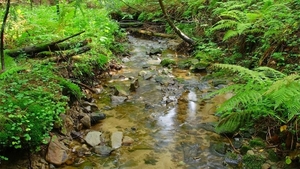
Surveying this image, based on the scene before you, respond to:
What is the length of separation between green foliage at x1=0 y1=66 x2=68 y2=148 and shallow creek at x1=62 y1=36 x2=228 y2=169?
0.66 metres

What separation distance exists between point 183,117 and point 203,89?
4.83ft

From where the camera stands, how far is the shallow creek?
3463 mm

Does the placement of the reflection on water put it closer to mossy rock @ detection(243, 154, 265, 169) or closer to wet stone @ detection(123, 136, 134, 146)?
wet stone @ detection(123, 136, 134, 146)

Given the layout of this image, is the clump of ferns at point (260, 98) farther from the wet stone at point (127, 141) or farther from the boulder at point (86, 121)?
the boulder at point (86, 121)

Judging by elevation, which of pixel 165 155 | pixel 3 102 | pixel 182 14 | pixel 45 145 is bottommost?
pixel 165 155

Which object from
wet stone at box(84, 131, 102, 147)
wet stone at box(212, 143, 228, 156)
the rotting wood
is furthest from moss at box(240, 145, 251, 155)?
the rotting wood

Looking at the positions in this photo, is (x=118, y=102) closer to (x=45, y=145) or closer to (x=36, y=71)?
(x=36, y=71)

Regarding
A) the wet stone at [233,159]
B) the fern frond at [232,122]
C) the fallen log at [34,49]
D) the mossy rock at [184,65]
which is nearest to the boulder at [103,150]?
the wet stone at [233,159]

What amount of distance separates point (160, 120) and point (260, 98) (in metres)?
1.92

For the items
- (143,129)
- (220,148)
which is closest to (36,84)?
(143,129)

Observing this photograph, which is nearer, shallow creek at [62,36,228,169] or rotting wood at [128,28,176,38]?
shallow creek at [62,36,228,169]

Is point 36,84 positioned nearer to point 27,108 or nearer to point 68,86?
point 68,86

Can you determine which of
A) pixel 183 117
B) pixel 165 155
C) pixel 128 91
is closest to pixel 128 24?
pixel 128 91

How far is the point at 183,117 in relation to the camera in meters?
4.66
